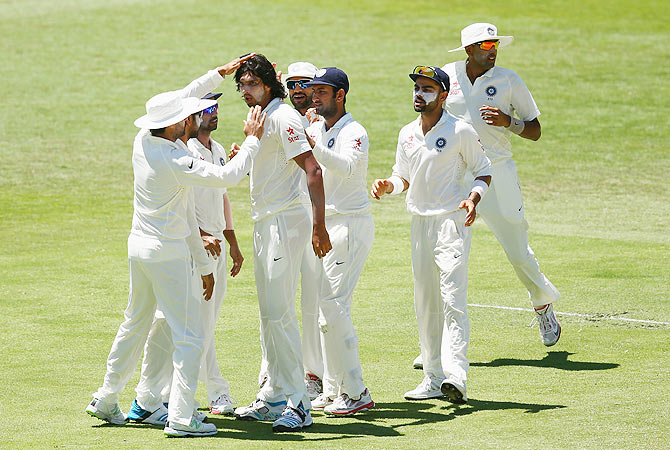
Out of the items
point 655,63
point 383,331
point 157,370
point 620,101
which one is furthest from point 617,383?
point 655,63

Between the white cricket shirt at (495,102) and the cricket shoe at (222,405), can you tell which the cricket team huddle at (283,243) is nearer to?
the cricket shoe at (222,405)

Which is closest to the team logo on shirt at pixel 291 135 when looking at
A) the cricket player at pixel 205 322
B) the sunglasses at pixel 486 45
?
the cricket player at pixel 205 322

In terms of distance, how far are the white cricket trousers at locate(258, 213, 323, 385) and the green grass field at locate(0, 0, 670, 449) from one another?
0.48m

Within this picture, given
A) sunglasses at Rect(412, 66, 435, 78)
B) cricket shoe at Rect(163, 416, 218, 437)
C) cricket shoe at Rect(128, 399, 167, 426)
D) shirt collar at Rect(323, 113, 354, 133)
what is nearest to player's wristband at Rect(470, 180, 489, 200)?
sunglasses at Rect(412, 66, 435, 78)

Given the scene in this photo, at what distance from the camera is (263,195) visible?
26.5 ft

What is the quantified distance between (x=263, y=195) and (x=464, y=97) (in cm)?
303

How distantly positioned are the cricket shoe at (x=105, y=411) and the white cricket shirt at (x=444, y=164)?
109 inches

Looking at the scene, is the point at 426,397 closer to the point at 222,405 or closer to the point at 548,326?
the point at 222,405

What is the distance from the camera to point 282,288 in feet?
26.2

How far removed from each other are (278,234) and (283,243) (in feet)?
0.24

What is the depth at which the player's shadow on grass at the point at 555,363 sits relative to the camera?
9328 mm

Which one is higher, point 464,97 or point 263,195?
point 464,97

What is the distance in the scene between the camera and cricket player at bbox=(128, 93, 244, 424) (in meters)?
8.05

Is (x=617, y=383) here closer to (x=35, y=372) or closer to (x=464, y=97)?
(x=464, y=97)
